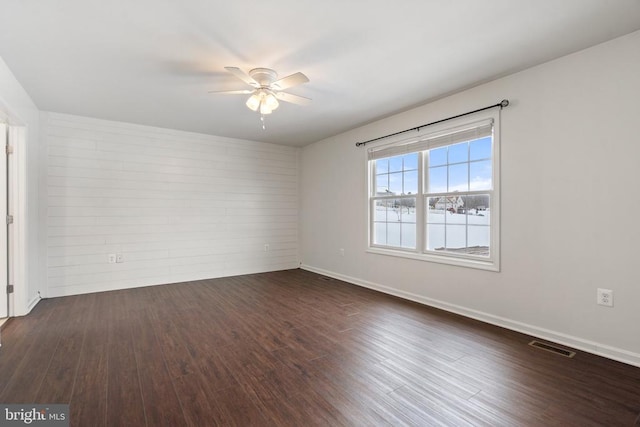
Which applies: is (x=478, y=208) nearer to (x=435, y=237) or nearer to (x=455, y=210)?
(x=455, y=210)

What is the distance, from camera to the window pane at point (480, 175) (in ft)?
10.9

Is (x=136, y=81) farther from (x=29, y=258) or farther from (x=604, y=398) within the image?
(x=604, y=398)

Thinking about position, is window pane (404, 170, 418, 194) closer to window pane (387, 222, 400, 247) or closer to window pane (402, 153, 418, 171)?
window pane (402, 153, 418, 171)

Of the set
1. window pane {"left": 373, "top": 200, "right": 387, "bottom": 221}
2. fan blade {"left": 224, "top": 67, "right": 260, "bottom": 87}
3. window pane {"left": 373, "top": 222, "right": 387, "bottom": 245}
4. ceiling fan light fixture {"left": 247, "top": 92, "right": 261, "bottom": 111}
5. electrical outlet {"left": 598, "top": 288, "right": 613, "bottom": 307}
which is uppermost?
fan blade {"left": 224, "top": 67, "right": 260, "bottom": 87}

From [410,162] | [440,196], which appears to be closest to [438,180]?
[440,196]

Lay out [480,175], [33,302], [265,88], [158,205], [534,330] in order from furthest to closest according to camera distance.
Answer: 1. [158,205]
2. [33,302]
3. [480,175]
4. [265,88]
5. [534,330]

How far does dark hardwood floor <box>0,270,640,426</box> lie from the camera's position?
1.78m

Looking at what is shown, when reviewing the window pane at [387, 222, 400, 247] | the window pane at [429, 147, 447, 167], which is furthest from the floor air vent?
the window pane at [429, 147, 447, 167]

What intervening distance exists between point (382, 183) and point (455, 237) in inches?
56.9

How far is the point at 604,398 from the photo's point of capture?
191 centimetres

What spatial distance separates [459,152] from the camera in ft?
11.9

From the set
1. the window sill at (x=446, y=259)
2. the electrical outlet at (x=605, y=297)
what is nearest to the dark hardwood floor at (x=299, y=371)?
the electrical outlet at (x=605, y=297)

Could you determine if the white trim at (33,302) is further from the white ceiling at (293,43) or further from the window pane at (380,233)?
the window pane at (380,233)

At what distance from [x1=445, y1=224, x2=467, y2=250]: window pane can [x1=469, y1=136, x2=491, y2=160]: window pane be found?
0.84 metres
